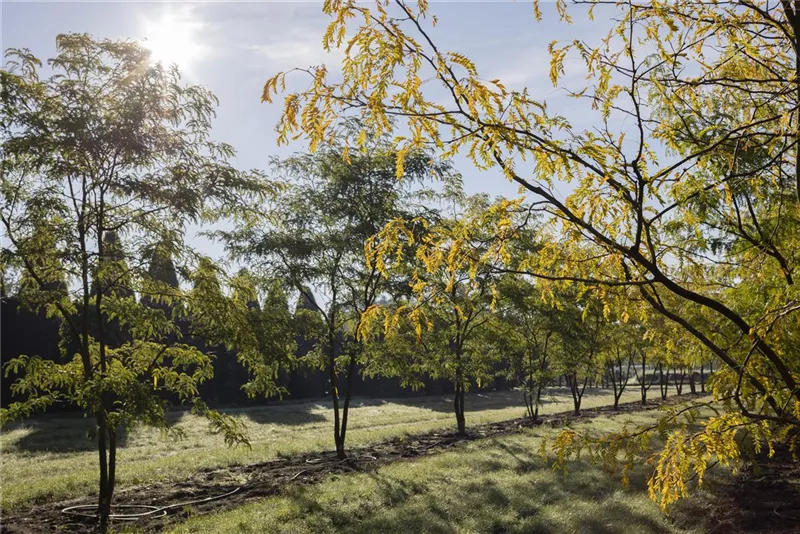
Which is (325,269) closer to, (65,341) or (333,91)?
(65,341)

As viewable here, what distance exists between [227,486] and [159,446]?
26.9 feet

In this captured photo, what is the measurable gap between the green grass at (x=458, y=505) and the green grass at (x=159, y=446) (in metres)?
4.57

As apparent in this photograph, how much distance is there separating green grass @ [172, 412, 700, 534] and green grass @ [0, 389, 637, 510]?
4.57m

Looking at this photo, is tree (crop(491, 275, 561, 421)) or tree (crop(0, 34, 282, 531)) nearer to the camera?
tree (crop(0, 34, 282, 531))

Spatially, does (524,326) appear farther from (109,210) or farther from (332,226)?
(109,210)

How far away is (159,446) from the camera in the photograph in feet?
63.2

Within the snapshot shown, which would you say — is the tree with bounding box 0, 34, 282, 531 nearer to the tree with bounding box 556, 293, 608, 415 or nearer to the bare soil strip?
the bare soil strip

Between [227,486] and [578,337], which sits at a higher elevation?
[578,337]

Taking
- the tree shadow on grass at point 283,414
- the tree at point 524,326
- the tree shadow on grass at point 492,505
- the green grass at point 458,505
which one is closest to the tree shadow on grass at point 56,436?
the tree shadow on grass at point 283,414

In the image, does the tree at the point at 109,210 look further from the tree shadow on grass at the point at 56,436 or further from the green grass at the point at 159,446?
the tree shadow on grass at the point at 56,436

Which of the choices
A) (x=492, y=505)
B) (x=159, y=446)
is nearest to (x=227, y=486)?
(x=492, y=505)

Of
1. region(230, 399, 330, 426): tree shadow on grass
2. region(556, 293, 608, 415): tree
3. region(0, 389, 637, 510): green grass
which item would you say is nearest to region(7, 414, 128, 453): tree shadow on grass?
region(0, 389, 637, 510): green grass

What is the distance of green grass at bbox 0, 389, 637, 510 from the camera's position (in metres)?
12.7

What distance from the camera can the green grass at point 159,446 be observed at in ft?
41.6
